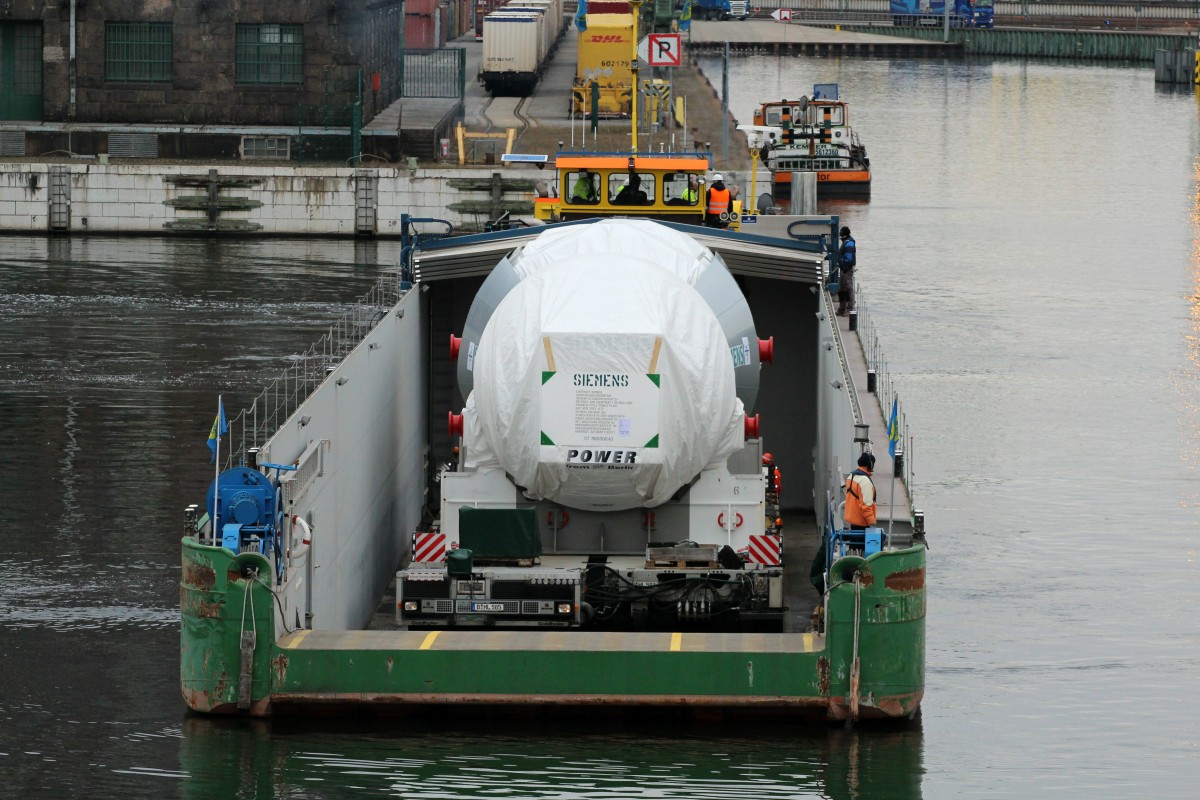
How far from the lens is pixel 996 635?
23.8 metres

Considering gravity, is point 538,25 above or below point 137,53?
above

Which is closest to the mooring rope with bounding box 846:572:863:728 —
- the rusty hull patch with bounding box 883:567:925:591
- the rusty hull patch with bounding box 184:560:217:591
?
the rusty hull patch with bounding box 883:567:925:591

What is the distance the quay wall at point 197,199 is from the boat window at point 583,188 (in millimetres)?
26060

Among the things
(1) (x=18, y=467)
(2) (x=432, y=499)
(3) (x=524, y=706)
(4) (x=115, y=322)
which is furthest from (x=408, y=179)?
(3) (x=524, y=706)

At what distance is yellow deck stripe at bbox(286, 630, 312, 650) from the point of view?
18.0 metres

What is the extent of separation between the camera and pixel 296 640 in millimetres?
18062

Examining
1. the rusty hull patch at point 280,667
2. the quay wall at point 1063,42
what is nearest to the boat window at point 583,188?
the rusty hull patch at point 280,667

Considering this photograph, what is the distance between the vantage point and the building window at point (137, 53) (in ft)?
200

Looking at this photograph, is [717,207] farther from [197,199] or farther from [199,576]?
[197,199]

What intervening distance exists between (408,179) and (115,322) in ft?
41.9

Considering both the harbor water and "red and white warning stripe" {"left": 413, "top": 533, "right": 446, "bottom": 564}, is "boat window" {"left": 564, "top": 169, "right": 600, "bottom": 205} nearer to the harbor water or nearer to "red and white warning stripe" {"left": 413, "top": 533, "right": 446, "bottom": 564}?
the harbor water

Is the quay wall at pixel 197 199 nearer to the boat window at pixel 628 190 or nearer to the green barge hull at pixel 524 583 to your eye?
the boat window at pixel 628 190

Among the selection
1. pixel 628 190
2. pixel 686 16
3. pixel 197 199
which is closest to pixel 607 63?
pixel 197 199

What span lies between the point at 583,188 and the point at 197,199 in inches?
1122
